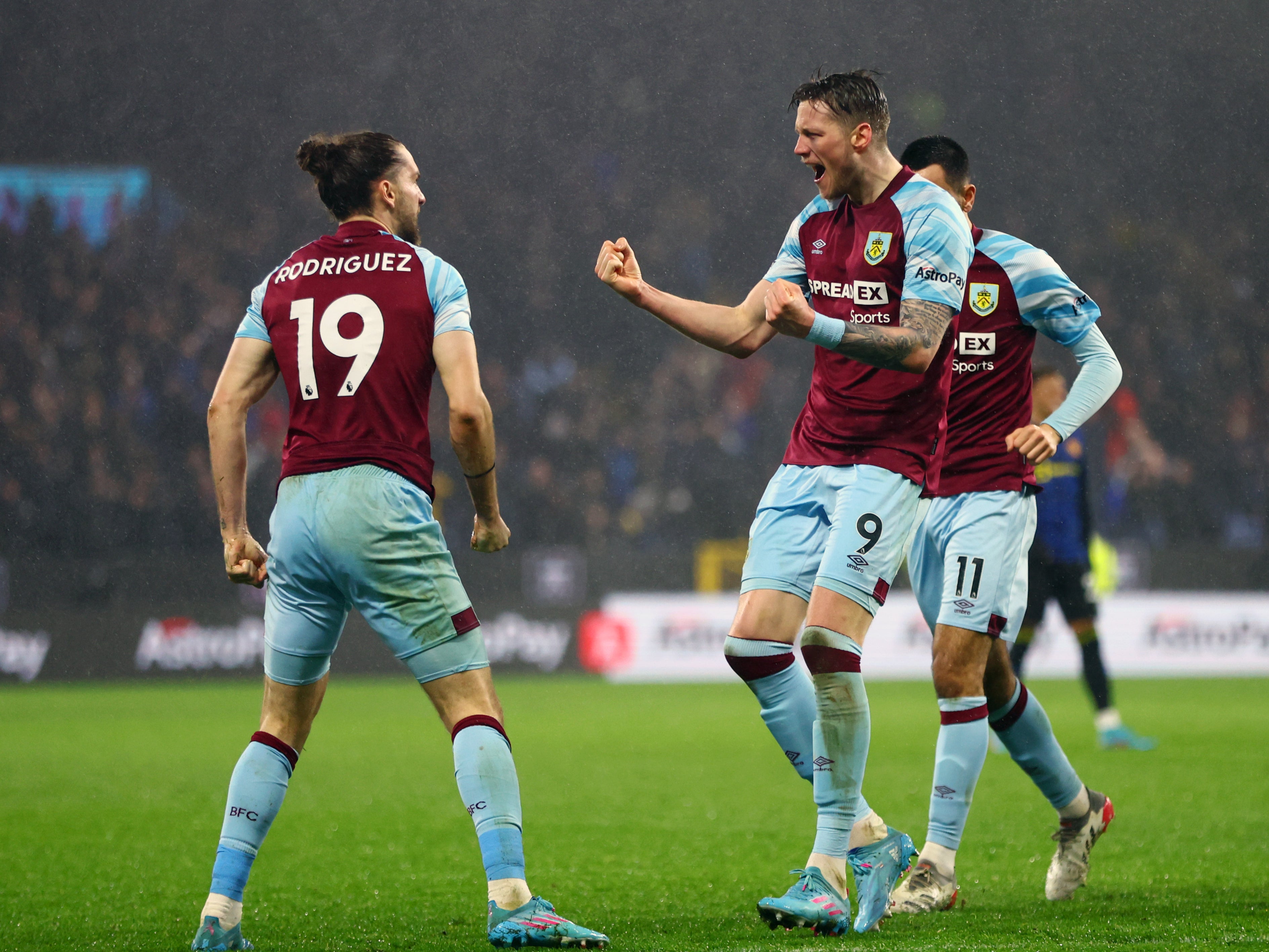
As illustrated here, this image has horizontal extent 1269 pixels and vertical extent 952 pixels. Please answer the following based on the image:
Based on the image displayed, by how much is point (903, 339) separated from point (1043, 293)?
42.9 inches

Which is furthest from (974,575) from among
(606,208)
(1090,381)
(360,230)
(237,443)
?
(606,208)

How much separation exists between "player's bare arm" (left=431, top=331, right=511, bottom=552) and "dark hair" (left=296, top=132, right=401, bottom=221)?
1.57 feet

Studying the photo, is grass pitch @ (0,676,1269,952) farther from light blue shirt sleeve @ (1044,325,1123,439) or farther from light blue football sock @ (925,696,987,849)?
light blue shirt sleeve @ (1044,325,1123,439)

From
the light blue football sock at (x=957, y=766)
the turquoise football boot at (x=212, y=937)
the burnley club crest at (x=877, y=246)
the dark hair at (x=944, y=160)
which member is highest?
the dark hair at (x=944, y=160)

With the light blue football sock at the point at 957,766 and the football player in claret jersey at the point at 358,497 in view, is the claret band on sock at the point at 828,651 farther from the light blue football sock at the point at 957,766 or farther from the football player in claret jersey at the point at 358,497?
the football player in claret jersey at the point at 358,497

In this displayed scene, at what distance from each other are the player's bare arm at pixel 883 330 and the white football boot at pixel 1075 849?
1608 mm

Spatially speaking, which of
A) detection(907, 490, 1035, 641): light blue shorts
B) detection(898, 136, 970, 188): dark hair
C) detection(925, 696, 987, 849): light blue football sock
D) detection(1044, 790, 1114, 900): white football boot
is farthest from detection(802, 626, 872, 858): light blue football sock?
detection(898, 136, 970, 188): dark hair

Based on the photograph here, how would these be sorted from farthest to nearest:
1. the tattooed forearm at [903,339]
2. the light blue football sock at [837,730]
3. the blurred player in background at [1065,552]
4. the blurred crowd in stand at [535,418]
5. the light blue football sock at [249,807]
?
1. the blurred crowd in stand at [535,418]
2. the blurred player in background at [1065,552]
3. the light blue football sock at [837,730]
4. the tattooed forearm at [903,339]
5. the light blue football sock at [249,807]

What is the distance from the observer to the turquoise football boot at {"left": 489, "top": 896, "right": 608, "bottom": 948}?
3.24 meters

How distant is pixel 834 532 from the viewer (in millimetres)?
3930

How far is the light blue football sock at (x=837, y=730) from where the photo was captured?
12.3ft

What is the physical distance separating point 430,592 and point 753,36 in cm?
1600

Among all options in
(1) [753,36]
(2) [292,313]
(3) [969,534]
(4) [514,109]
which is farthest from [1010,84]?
(2) [292,313]

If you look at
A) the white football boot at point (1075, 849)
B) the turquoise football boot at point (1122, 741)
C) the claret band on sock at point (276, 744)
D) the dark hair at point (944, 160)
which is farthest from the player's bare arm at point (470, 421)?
the turquoise football boot at point (1122, 741)
